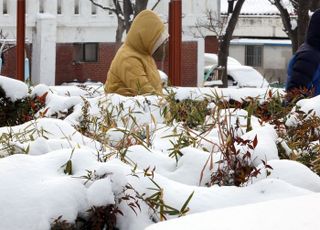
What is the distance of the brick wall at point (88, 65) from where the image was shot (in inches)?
1072

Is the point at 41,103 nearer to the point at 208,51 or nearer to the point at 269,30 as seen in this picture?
the point at 208,51

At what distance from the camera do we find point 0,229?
254 cm

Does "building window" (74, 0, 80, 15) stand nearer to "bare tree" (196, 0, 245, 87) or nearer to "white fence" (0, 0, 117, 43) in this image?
"white fence" (0, 0, 117, 43)

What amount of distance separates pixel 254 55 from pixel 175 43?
31.5m

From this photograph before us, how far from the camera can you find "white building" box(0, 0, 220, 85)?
2150 cm

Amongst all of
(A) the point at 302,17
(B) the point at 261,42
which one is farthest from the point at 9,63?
(B) the point at 261,42

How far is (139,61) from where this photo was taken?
23.2 ft

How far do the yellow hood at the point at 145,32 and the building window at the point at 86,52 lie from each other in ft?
70.7

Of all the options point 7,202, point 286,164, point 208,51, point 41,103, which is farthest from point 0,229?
point 208,51

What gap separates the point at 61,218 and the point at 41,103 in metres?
4.08

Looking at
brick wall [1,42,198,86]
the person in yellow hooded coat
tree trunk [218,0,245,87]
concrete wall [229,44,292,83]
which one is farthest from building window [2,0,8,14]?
concrete wall [229,44,292,83]

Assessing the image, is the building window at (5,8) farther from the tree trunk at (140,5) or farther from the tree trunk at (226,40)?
the tree trunk at (226,40)

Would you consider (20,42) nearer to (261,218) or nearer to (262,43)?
(261,218)

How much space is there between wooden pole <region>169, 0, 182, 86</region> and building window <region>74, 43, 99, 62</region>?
18.4 m
